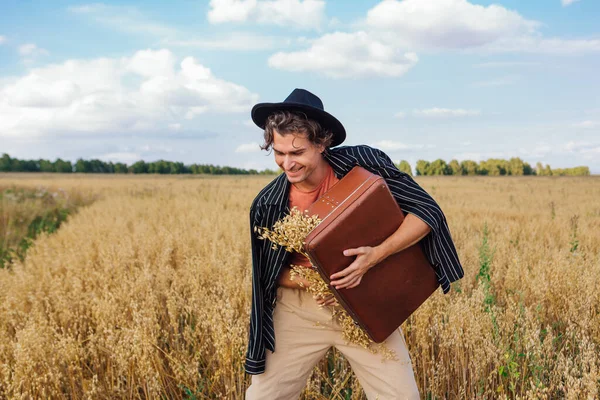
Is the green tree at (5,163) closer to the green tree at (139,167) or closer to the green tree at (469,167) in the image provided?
the green tree at (139,167)

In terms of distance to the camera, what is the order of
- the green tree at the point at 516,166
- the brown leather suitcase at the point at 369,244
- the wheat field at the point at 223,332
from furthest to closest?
the green tree at the point at 516,166 < the wheat field at the point at 223,332 < the brown leather suitcase at the point at 369,244

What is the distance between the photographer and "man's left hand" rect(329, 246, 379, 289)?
181 centimetres

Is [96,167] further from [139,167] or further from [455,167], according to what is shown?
[455,167]

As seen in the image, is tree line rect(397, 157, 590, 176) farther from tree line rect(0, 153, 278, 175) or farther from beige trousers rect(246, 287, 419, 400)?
beige trousers rect(246, 287, 419, 400)

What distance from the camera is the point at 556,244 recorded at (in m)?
6.84

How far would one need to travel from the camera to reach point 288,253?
221 cm

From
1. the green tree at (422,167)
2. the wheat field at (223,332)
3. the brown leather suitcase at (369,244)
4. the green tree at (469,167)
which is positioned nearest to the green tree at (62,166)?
the green tree at (422,167)

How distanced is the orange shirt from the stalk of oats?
3.5 inches

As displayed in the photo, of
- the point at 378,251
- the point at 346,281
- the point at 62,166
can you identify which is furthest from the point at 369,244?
the point at 62,166

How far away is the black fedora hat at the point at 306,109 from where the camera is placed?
209cm

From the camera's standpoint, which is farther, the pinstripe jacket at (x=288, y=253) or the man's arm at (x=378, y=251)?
the pinstripe jacket at (x=288, y=253)

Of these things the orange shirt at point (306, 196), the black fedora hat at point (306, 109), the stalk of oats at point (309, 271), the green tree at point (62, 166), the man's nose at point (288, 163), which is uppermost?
the green tree at point (62, 166)

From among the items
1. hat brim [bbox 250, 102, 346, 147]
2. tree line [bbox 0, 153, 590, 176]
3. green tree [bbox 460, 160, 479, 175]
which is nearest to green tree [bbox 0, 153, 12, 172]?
tree line [bbox 0, 153, 590, 176]

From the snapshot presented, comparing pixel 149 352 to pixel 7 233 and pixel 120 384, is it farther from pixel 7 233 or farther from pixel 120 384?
pixel 7 233
